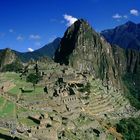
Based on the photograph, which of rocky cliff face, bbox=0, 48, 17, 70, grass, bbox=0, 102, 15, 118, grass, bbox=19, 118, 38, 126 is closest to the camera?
grass, bbox=19, 118, 38, 126

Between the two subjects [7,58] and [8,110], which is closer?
[8,110]

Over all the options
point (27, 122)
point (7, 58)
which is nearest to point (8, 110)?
point (27, 122)

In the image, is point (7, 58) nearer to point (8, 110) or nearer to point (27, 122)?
point (8, 110)

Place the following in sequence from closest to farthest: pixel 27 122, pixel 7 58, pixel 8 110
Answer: pixel 27 122 < pixel 8 110 < pixel 7 58

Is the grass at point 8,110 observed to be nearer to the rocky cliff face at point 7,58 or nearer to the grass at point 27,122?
the grass at point 27,122

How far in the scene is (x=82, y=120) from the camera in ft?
206

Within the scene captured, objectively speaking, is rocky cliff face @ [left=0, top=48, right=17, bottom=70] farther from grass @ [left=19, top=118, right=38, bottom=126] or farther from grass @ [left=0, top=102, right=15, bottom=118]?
grass @ [left=19, top=118, right=38, bottom=126]

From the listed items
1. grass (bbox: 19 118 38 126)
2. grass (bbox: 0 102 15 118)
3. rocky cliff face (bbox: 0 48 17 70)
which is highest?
rocky cliff face (bbox: 0 48 17 70)

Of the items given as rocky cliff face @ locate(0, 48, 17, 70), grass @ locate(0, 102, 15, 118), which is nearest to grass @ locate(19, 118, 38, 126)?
grass @ locate(0, 102, 15, 118)

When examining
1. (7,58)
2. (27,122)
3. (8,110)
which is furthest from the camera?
(7,58)

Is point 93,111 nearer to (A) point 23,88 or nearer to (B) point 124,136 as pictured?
(B) point 124,136

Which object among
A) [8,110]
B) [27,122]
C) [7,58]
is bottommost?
[27,122]

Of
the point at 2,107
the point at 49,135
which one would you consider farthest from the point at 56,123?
the point at 2,107

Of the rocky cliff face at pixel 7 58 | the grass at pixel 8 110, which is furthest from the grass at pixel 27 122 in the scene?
the rocky cliff face at pixel 7 58
